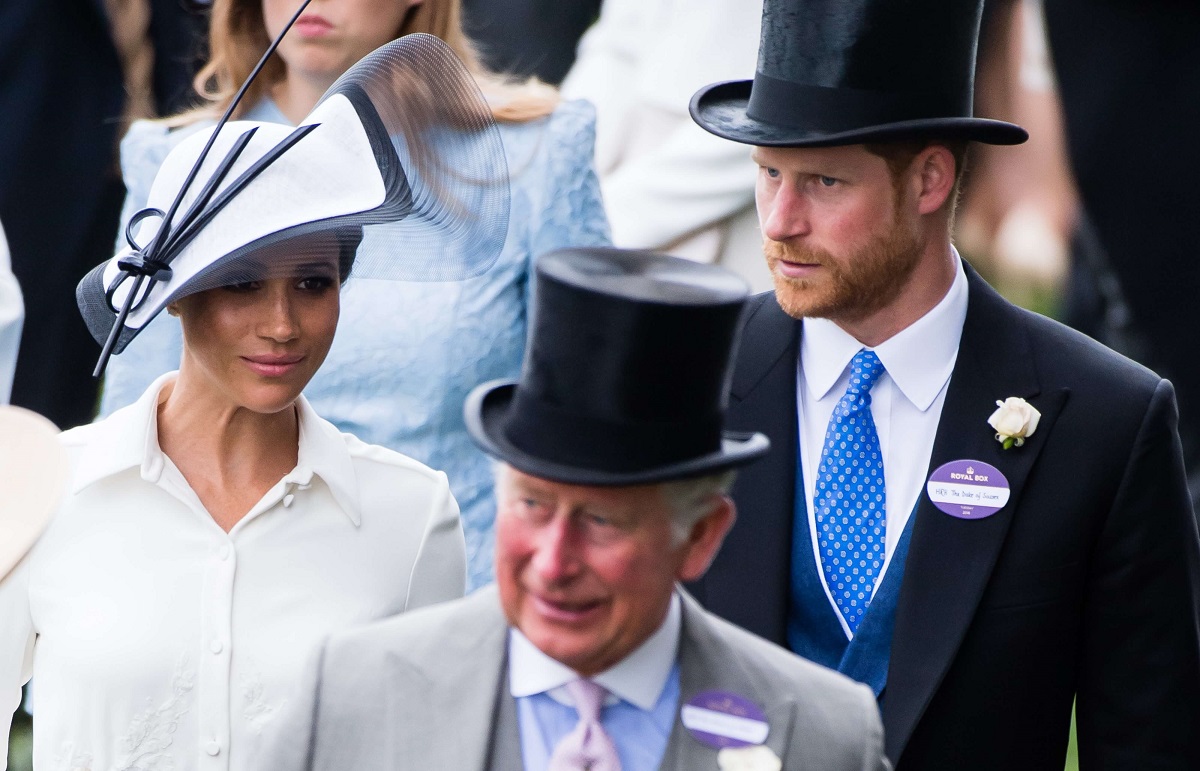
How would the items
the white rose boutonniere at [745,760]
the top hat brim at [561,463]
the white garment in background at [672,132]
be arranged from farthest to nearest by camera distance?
the white garment in background at [672,132] → the white rose boutonniere at [745,760] → the top hat brim at [561,463]

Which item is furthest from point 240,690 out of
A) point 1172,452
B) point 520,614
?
point 1172,452

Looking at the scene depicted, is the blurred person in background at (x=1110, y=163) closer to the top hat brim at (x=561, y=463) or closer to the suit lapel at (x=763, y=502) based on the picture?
the suit lapel at (x=763, y=502)

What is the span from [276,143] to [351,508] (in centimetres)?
64

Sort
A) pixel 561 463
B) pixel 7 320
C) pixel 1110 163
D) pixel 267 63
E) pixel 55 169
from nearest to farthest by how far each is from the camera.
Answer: pixel 561 463 → pixel 267 63 → pixel 7 320 → pixel 55 169 → pixel 1110 163

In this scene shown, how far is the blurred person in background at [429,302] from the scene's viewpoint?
13.8 ft

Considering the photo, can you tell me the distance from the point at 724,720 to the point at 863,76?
1.35 meters

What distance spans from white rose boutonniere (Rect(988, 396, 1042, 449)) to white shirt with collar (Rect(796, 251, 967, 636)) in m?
0.12

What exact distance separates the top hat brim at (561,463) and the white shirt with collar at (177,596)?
2.23 ft

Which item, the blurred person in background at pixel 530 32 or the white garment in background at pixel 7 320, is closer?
the white garment in background at pixel 7 320

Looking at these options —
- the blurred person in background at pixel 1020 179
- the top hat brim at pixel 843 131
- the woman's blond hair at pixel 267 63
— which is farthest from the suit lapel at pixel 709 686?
the blurred person in background at pixel 1020 179

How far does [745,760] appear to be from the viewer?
2621 mm

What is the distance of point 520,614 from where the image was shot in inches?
100

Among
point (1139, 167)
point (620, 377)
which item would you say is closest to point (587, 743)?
point (620, 377)

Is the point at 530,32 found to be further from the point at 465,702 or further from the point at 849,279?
the point at 465,702
